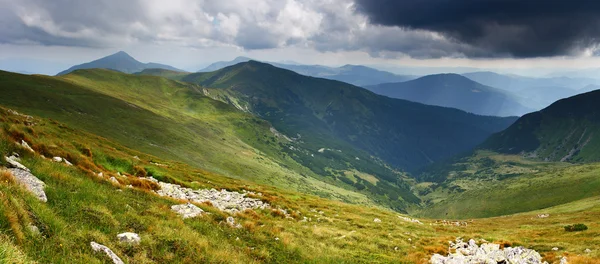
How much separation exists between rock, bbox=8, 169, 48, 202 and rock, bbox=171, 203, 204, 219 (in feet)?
24.3

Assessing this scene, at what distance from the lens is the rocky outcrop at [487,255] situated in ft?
63.6

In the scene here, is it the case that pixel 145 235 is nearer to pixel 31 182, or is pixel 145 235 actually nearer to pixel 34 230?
pixel 34 230

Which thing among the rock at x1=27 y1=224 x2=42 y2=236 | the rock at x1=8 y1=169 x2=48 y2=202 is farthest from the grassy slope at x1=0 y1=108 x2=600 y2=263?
the rock at x1=8 y1=169 x2=48 y2=202

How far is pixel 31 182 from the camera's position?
46.4ft

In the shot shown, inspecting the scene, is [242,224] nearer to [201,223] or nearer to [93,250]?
[201,223]

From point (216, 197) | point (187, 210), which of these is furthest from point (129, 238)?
point (216, 197)

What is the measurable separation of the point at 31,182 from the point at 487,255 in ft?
88.8

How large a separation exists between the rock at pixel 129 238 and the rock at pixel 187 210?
6199mm

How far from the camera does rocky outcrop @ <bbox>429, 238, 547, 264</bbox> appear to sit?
19.4 m

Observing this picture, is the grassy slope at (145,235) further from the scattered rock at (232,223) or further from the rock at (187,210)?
the rock at (187,210)

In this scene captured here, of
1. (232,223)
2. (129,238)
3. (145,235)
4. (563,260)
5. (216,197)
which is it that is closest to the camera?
(129,238)

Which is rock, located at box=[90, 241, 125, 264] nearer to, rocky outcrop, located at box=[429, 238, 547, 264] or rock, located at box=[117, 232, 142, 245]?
rock, located at box=[117, 232, 142, 245]

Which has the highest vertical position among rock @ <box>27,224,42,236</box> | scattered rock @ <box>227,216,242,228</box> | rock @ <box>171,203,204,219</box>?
rock @ <box>27,224,42,236</box>

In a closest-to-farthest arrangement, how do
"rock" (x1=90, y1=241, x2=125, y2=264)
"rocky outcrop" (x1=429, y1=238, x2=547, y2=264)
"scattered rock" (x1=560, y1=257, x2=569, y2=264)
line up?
1. "rock" (x1=90, y1=241, x2=125, y2=264)
2. "scattered rock" (x1=560, y1=257, x2=569, y2=264)
3. "rocky outcrop" (x1=429, y1=238, x2=547, y2=264)
